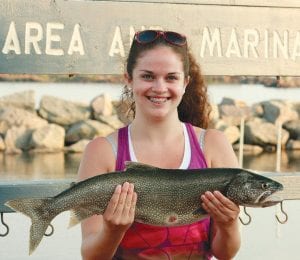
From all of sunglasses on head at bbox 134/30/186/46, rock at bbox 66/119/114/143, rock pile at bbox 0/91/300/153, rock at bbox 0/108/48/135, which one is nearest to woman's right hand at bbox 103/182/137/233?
sunglasses on head at bbox 134/30/186/46

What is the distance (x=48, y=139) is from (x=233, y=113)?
527 centimetres

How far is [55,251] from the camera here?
7.85 metres

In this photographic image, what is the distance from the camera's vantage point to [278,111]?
74.1ft

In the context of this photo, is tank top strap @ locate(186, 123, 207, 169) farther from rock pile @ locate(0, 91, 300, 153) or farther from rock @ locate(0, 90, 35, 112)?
rock @ locate(0, 90, 35, 112)

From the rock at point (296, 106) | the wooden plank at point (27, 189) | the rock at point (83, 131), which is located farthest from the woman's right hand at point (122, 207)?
the rock at point (296, 106)

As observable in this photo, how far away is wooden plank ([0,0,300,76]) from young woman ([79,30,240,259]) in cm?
86

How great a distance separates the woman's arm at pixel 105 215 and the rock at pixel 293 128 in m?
18.2

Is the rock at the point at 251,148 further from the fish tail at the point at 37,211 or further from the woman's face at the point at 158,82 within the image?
the fish tail at the point at 37,211

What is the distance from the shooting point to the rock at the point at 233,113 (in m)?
21.3

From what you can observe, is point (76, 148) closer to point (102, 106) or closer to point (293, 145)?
point (102, 106)

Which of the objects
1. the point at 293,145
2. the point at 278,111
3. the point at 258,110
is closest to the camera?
the point at 293,145

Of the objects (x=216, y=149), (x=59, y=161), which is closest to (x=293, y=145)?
(x=59, y=161)

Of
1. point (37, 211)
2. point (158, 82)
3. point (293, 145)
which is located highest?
point (158, 82)

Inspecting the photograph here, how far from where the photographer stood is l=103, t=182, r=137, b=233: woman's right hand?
3.41m
